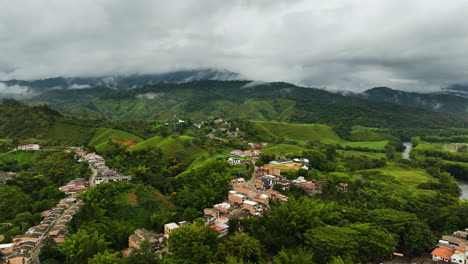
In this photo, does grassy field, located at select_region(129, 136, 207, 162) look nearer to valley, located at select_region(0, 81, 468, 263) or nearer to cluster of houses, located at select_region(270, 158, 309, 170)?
valley, located at select_region(0, 81, 468, 263)

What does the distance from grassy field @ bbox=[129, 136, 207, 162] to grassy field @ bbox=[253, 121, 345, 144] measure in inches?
1667

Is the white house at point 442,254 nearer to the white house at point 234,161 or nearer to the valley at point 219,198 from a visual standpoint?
the valley at point 219,198

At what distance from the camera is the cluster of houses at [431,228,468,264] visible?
29.4 m

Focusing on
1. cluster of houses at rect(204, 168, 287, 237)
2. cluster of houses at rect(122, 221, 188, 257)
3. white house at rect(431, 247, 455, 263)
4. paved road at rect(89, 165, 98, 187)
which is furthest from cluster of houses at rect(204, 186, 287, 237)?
paved road at rect(89, 165, 98, 187)

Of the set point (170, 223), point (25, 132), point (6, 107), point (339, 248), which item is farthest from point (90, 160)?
point (6, 107)

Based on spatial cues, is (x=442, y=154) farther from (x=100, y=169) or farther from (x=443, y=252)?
(x=100, y=169)

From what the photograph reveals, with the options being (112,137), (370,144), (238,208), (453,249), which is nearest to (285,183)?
(238,208)

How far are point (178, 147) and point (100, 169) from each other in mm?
24089

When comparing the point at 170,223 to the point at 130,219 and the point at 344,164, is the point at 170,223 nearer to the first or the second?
the point at 130,219

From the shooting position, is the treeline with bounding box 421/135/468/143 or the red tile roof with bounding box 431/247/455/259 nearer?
the red tile roof with bounding box 431/247/455/259

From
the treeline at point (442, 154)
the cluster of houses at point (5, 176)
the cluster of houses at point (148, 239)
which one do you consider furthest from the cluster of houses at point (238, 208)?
the treeline at point (442, 154)

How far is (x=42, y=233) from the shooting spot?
3184cm

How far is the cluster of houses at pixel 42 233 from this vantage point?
91.9 feet

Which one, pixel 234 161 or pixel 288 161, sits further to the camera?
pixel 288 161
